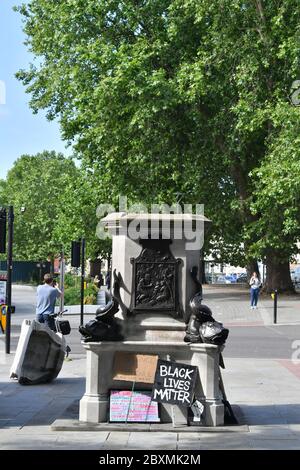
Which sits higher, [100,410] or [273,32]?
[273,32]

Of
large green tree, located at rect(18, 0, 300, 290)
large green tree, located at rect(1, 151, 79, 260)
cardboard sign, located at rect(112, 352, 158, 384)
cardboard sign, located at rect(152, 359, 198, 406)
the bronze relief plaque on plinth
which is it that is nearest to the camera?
cardboard sign, located at rect(152, 359, 198, 406)

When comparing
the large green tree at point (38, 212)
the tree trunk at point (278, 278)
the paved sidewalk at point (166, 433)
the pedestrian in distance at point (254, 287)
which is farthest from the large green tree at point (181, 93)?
the large green tree at point (38, 212)

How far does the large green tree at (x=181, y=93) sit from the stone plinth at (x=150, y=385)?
21124 mm

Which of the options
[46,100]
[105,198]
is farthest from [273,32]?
[46,100]

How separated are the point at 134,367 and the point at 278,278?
33.2m

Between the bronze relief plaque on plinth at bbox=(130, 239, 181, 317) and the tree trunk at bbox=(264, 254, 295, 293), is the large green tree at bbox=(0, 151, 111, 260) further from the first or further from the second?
the bronze relief plaque on plinth at bbox=(130, 239, 181, 317)

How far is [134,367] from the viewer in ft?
30.3

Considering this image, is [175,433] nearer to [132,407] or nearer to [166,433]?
[166,433]

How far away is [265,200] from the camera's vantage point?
3162 centimetres

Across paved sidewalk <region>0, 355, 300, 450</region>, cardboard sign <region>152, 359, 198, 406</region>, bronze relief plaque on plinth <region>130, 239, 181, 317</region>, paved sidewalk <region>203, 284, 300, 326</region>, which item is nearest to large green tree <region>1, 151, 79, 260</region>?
paved sidewalk <region>203, 284, 300, 326</region>

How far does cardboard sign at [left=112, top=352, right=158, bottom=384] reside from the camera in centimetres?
918

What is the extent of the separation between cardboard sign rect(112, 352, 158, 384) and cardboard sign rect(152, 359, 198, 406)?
0.13 meters

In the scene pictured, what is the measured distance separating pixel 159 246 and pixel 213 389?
1.79 m
